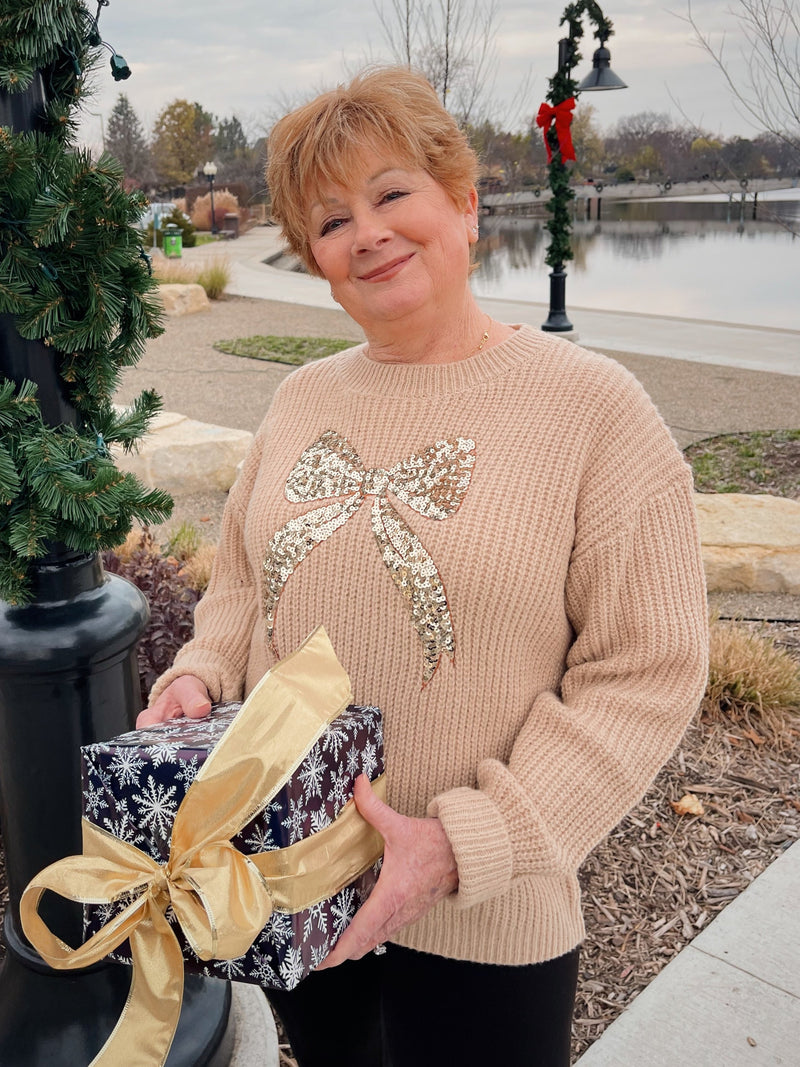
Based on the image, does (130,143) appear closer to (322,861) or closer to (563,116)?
(563,116)

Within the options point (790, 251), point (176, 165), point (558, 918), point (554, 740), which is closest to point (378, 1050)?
point (558, 918)

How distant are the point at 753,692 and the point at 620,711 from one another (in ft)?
9.51

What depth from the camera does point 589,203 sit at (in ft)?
213

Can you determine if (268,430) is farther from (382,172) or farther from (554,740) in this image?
(554,740)

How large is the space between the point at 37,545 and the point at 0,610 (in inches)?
9.8

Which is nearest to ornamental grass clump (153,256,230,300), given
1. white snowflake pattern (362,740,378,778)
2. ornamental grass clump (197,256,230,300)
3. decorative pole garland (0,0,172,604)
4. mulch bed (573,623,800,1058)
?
ornamental grass clump (197,256,230,300)

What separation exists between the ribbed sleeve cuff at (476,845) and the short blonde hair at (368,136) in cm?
105

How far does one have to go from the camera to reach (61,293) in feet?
5.62

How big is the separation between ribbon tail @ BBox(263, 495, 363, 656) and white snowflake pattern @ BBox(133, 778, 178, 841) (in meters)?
0.47

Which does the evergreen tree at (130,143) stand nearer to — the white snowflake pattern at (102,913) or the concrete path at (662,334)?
the concrete path at (662,334)

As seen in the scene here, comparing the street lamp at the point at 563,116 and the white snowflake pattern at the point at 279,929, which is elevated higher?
the street lamp at the point at 563,116

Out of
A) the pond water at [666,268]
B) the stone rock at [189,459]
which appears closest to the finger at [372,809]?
the stone rock at [189,459]

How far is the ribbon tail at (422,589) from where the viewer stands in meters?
1.59

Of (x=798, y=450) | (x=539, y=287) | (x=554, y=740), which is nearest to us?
(x=554, y=740)
